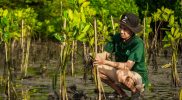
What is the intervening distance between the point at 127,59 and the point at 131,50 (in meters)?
0.25

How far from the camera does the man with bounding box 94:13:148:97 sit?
27.1 feet

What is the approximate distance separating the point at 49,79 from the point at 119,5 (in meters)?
12.7

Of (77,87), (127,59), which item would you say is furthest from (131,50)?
(77,87)

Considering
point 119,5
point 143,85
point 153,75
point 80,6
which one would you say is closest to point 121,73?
point 143,85

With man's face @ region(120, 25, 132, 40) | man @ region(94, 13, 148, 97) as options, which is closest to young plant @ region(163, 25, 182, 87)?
man @ region(94, 13, 148, 97)

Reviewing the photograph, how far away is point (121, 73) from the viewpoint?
835cm

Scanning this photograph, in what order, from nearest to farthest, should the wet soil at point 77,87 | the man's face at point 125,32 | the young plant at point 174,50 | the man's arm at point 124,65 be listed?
1. the man's arm at point 124,65
2. the man's face at point 125,32
3. the wet soil at point 77,87
4. the young plant at point 174,50

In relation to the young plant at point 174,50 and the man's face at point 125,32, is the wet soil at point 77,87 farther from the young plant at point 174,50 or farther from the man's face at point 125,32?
the man's face at point 125,32

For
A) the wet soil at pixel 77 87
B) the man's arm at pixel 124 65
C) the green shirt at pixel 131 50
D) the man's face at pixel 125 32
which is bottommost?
the wet soil at pixel 77 87

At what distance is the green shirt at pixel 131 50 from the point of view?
8.27m

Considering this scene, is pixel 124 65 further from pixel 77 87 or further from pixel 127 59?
pixel 77 87

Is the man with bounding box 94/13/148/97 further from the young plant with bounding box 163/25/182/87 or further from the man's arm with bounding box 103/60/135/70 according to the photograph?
the young plant with bounding box 163/25/182/87

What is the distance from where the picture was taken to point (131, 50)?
8.31 metres

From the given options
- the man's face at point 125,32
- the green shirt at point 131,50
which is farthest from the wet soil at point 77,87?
the man's face at point 125,32
